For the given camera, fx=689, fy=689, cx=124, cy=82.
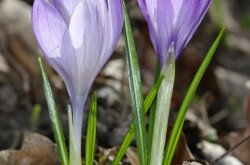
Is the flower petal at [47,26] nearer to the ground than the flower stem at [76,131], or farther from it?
farther from it

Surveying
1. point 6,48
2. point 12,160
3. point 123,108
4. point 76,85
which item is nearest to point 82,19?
point 76,85

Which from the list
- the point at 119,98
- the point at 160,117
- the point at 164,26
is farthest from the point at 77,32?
the point at 119,98

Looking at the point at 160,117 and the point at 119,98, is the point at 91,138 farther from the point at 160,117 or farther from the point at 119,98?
the point at 119,98

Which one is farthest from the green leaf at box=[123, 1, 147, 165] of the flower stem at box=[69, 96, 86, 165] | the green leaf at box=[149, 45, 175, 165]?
the flower stem at box=[69, 96, 86, 165]

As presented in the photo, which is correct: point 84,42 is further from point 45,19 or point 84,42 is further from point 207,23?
point 207,23

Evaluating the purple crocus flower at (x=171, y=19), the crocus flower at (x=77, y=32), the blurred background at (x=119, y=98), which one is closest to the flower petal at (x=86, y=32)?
the crocus flower at (x=77, y=32)

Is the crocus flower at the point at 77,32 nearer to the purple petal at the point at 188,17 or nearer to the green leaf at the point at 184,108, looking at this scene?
the purple petal at the point at 188,17
